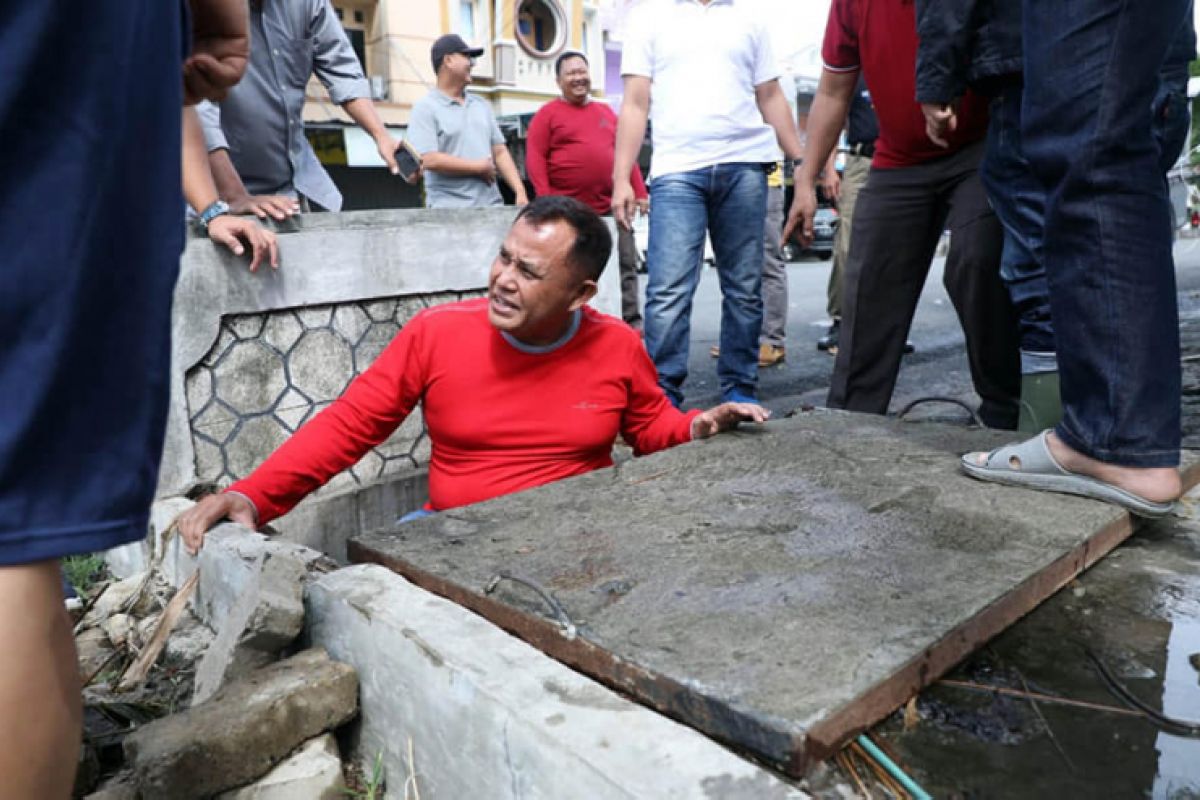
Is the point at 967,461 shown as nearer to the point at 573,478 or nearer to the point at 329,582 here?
the point at 573,478

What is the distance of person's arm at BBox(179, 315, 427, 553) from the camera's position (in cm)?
235

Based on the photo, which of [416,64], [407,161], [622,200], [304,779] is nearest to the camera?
[304,779]

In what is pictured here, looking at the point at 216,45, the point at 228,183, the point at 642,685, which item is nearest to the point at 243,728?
the point at 642,685

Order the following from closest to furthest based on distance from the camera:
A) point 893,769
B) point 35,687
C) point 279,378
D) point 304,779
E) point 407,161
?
1. point 35,687
2. point 893,769
3. point 304,779
4. point 279,378
5. point 407,161

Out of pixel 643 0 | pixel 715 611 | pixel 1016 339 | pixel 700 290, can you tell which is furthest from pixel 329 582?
pixel 700 290

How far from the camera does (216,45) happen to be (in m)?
1.27

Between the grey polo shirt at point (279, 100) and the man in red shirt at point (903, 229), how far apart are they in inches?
80.7

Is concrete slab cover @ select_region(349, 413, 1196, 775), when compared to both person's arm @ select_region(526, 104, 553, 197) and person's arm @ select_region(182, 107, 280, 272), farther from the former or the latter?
person's arm @ select_region(526, 104, 553, 197)

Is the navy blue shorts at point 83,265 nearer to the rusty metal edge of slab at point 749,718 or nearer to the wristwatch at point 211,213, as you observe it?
the rusty metal edge of slab at point 749,718

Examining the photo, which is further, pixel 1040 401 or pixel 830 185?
pixel 830 185

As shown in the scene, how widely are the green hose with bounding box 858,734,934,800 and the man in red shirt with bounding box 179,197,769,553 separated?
4.65ft

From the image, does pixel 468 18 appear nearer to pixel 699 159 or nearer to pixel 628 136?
pixel 628 136

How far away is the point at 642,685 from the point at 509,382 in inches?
52.4

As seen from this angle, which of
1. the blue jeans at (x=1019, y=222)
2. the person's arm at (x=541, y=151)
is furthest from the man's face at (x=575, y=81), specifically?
the blue jeans at (x=1019, y=222)
